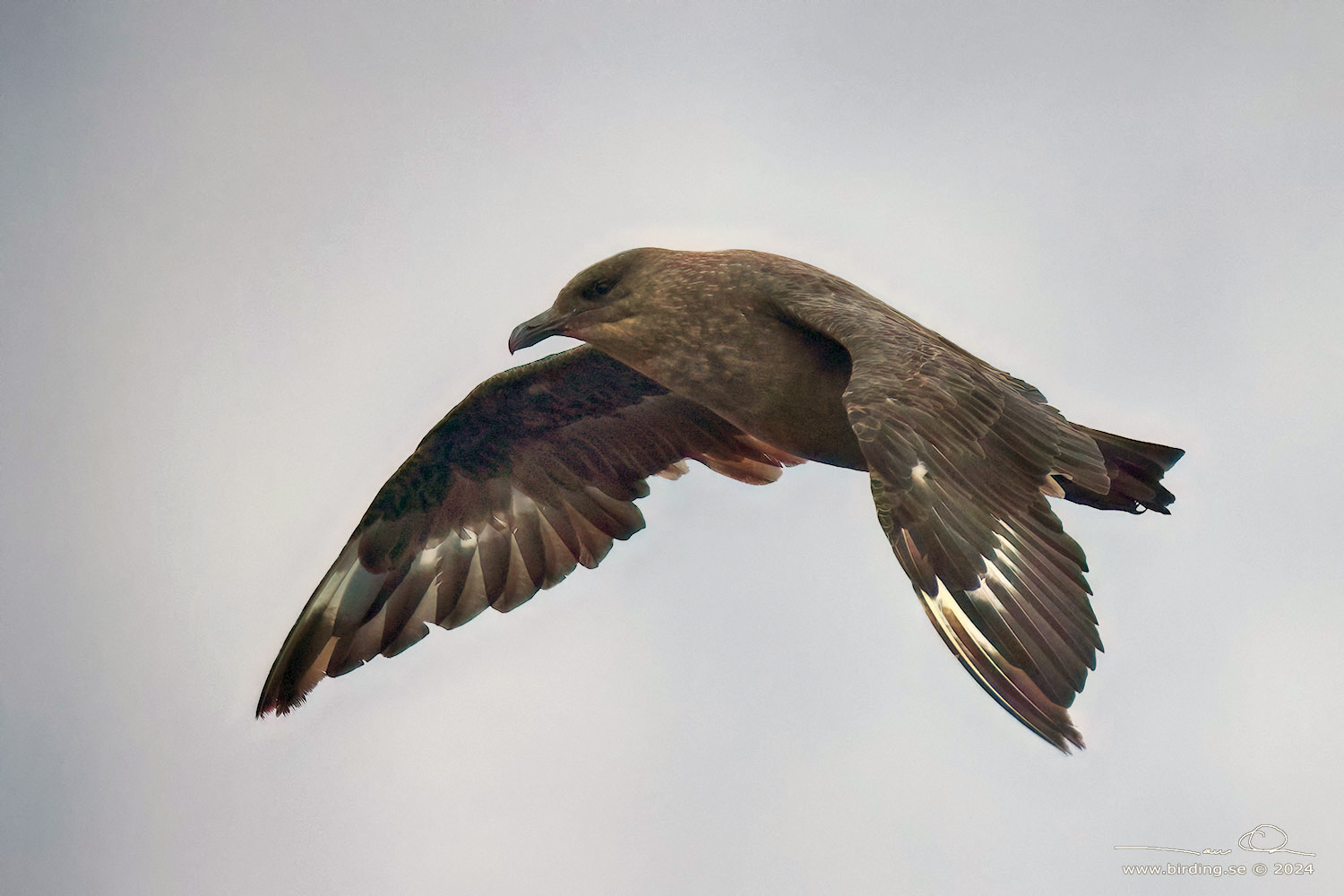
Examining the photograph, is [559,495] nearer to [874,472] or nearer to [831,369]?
[831,369]

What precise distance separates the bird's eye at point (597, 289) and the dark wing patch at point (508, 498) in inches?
14.4

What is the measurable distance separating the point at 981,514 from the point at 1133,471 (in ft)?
3.09

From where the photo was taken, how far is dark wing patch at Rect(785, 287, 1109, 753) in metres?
2.29

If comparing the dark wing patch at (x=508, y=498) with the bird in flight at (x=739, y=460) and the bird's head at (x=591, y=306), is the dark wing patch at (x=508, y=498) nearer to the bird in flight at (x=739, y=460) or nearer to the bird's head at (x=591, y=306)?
the bird in flight at (x=739, y=460)

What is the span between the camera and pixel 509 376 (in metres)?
3.60

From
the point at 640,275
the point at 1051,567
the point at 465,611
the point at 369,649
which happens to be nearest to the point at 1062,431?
the point at 1051,567

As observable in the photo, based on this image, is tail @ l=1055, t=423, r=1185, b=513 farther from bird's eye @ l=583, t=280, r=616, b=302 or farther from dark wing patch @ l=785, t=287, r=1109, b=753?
bird's eye @ l=583, t=280, r=616, b=302

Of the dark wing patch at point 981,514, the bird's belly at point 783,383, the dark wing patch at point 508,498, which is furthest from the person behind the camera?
the dark wing patch at point 508,498

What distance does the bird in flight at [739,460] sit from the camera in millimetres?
2354

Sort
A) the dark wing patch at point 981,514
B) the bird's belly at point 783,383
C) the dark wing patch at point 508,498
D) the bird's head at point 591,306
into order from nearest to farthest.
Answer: the dark wing patch at point 981,514 → the bird's belly at point 783,383 → the bird's head at point 591,306 → the dark wing patch at point 508,498

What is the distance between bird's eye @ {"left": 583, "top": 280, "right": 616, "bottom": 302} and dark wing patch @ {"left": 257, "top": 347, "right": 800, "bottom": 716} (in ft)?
1.20

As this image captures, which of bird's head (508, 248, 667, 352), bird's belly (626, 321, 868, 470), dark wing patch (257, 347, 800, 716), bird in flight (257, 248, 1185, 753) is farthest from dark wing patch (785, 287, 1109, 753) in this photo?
dark wing patch (257, 347, 800, 716)

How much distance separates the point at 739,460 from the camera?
3.83 m

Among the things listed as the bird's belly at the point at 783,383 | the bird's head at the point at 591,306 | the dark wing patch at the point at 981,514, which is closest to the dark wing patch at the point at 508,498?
the bird's head at the point at 591,306
